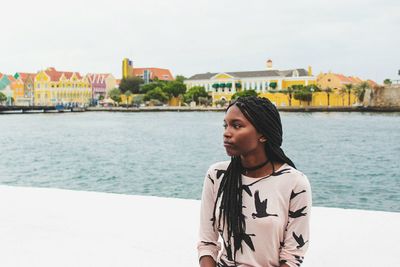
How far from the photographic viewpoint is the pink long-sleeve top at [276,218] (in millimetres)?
782

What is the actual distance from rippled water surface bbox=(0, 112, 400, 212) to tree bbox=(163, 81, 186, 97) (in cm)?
1977

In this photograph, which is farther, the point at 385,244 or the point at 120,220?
the point at 120,220

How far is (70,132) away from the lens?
2292 centimetres

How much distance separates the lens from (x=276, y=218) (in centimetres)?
78

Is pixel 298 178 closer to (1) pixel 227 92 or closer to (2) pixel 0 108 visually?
(2) pixel 0 108

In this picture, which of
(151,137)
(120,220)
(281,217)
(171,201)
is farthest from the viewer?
(151,137)

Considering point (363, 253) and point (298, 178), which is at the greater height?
point (298, 178)

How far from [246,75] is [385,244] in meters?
42.7

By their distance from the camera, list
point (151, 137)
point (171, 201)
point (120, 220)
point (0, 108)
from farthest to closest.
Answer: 1. point (0, 108)
2. point (151, 137)
3. point (171, 201)
4. point (120, 220)

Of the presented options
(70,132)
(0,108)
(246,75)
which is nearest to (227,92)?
(246,75)

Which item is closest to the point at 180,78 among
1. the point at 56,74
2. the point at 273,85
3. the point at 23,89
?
the point at 273,85

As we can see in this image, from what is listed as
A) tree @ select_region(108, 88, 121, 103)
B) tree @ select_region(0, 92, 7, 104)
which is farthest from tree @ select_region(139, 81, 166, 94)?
tree @ select_region(0, 92, 7, 104)

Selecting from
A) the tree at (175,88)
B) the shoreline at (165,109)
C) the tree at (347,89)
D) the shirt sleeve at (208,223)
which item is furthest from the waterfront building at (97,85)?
the shirt sleeve at (208,223)

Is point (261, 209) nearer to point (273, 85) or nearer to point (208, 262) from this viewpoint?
point (208, 262)
